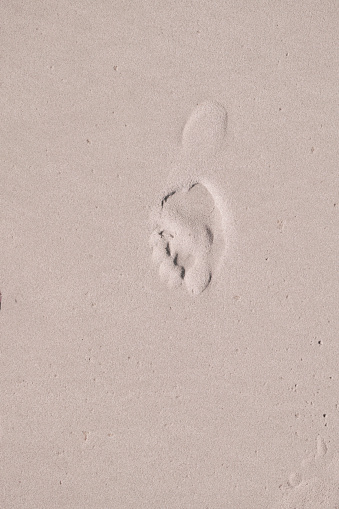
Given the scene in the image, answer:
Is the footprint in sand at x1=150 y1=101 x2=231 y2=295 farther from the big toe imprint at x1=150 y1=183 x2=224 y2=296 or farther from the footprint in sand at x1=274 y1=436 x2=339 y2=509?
the footprint in sand at x1=274 y1=436 x2=339 y2=509

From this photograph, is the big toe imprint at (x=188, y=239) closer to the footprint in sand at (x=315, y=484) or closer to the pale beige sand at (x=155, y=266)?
the pale beige sand at (x=155, y=266)

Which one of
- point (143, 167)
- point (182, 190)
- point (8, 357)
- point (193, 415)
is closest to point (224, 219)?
point (182, 190)

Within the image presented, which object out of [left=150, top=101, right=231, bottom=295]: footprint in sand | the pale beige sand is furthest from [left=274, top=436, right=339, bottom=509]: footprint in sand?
[left=150, top=101, right=231, bottom=295]: footprint in sand

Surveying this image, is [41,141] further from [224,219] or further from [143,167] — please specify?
[224,219]

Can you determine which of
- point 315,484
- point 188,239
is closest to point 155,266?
point 188,239

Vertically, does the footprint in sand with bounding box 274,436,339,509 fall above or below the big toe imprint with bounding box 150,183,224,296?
below
